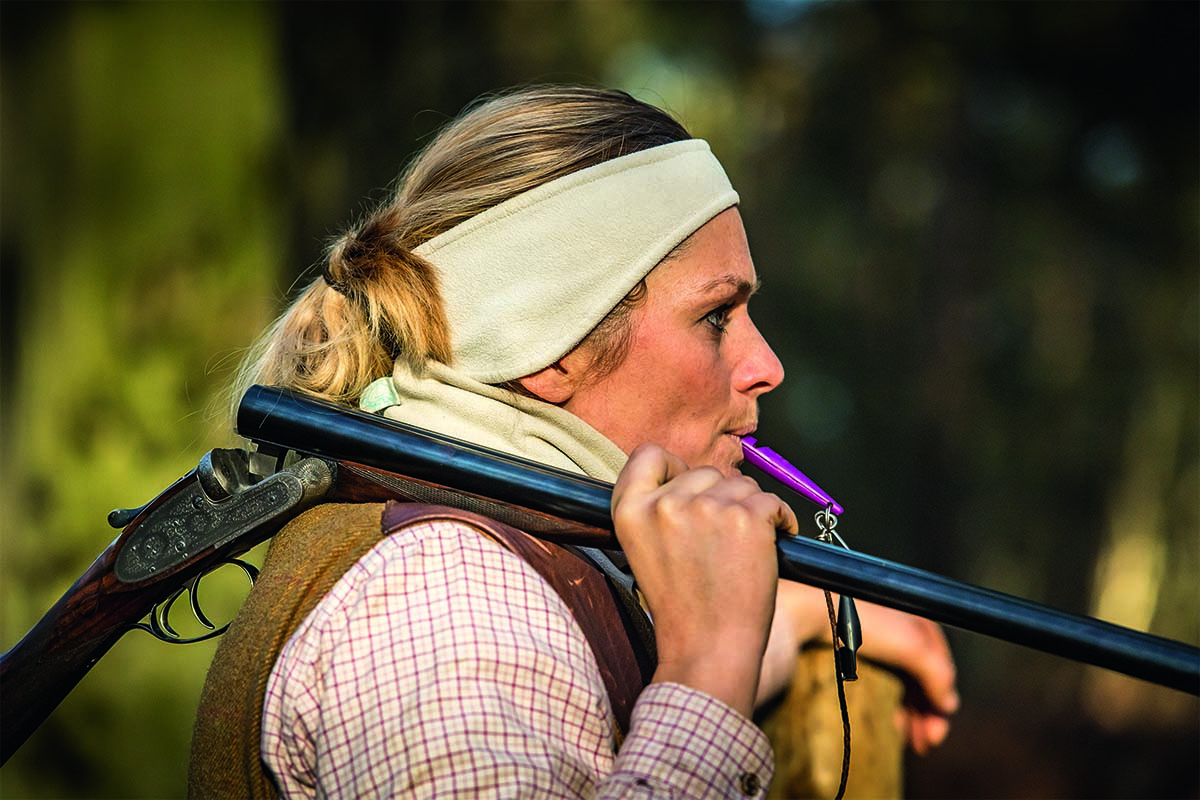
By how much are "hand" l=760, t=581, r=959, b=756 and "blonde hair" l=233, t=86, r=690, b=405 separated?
2.99 feet

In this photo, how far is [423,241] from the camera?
2.85m

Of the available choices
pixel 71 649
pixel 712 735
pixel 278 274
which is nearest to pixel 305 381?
pixel 71 649

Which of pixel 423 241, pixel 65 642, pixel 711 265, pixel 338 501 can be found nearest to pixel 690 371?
pixel 711 265

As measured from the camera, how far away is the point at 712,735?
6.29ft

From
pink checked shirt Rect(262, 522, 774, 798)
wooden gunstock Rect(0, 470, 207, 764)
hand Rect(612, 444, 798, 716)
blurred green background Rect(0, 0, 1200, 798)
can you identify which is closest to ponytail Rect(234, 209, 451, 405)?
wooden gunstock Rect(0, 470, 207, 764)

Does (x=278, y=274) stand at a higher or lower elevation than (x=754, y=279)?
lower

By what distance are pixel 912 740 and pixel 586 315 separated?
1.51 meters

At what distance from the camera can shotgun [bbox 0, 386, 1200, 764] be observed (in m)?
2.03

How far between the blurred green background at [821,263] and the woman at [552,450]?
2.66 feet

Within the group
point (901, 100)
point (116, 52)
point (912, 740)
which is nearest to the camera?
point (912, 740)

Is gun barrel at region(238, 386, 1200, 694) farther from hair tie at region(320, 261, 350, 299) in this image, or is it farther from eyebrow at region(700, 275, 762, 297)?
eyebrow at region(700, 275, 762, 297)

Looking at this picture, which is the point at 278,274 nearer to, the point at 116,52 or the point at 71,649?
the point at 116,52

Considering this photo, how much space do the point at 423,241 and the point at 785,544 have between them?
3.89 ft

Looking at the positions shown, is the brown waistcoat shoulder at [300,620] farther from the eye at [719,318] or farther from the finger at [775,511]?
the eye at [719,318]
